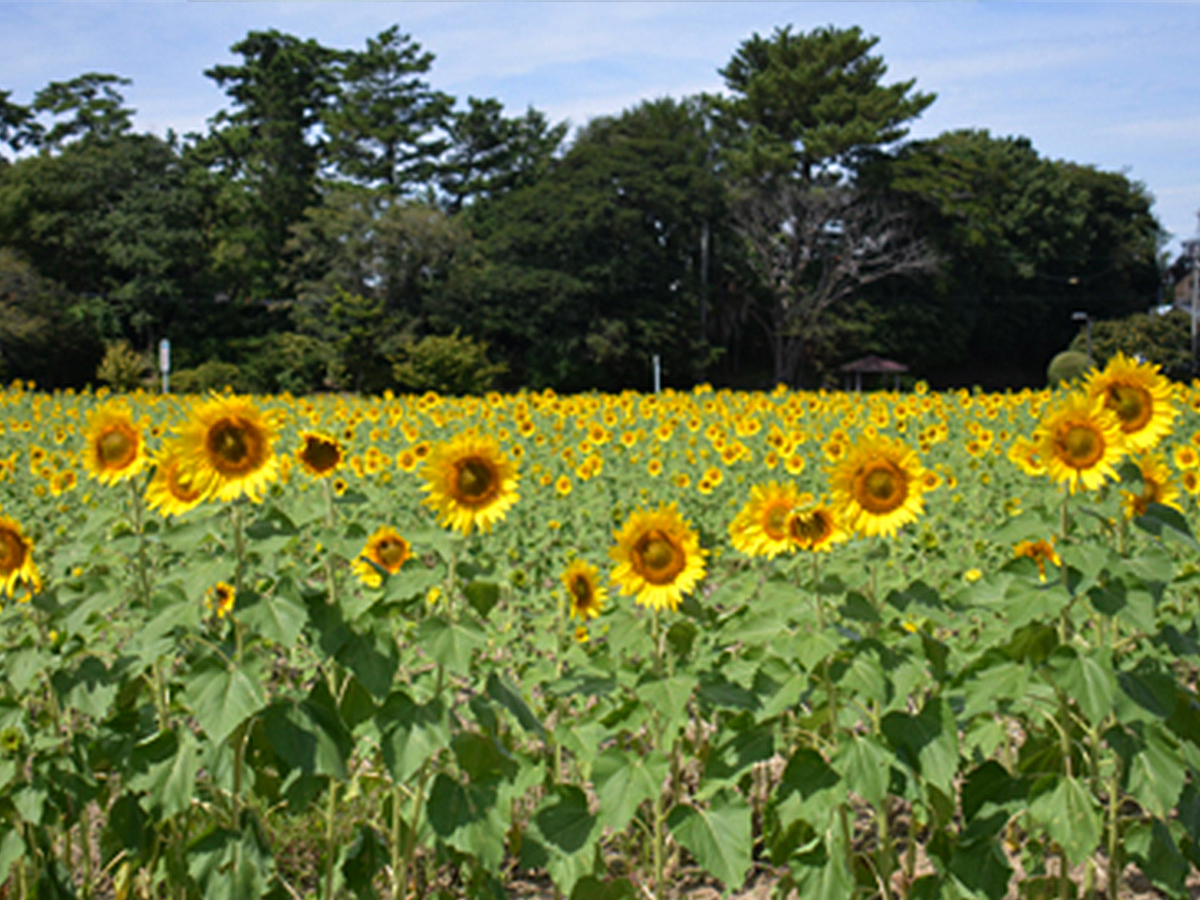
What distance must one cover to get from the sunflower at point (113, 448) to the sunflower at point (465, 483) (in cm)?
65

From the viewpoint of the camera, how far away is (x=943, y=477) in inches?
243

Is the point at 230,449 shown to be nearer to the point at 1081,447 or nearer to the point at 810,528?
the point at 810,528

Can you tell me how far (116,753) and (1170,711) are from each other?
1.92 metres

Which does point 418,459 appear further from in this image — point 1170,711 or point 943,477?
point 1170,711

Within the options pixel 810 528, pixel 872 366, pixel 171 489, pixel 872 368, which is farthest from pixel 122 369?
pixel 810 528

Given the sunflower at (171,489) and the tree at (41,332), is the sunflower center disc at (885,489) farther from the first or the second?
the tree at (41,332)

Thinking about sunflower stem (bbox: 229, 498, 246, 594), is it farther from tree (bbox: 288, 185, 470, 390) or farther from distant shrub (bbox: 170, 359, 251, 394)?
tree (bbox: 288, 185, 470, 390)

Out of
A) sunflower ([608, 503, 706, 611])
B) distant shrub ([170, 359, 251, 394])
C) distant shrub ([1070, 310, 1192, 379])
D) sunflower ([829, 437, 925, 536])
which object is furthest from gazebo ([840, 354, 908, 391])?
sunflower ([608, 503, 706, 611])

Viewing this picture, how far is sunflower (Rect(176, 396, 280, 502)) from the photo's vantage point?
2.08 metres

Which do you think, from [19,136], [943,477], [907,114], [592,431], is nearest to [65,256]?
[19,136]

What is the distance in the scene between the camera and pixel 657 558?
2.27 meters

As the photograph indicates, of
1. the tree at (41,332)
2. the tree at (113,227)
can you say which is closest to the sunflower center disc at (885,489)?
the tree at (41,332)

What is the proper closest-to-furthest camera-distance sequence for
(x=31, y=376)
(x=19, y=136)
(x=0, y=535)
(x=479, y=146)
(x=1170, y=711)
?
(x=1170, y=711), (x=0, y=535), (x=31, y=376), (x=479, y=146), (x=19, y=136)

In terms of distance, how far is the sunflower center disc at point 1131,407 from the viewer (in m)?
2.28
